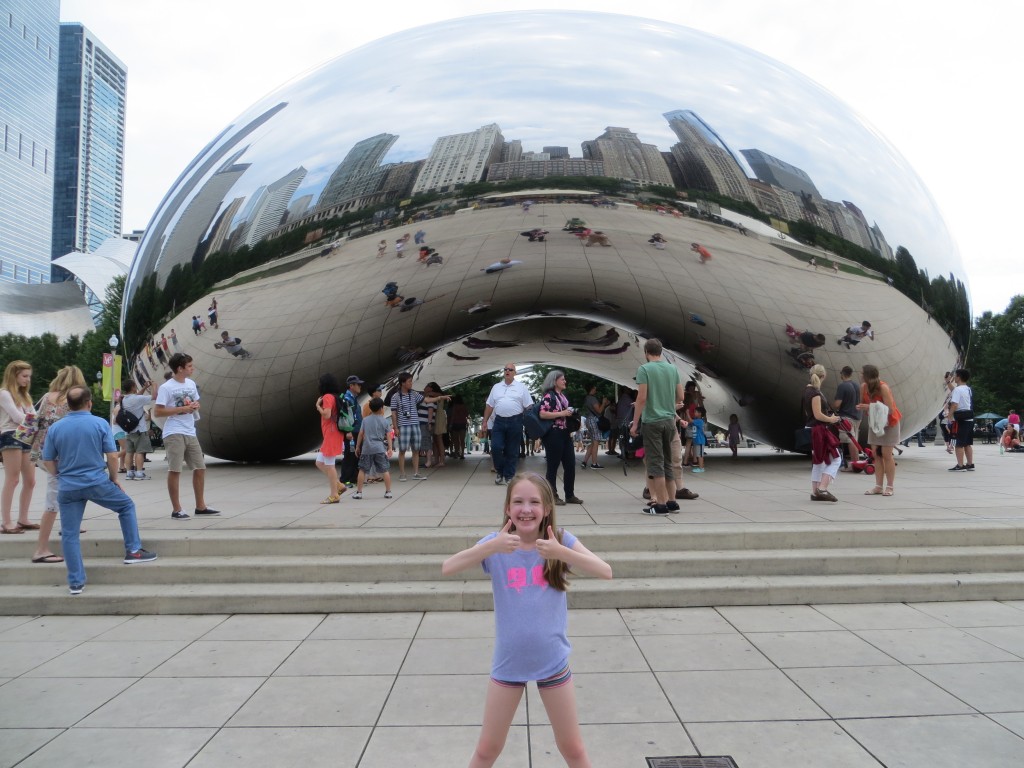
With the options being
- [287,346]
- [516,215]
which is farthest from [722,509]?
[287,346]

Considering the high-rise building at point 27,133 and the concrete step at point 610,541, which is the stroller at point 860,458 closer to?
the concrete step at point 610,541

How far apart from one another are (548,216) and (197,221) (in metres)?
4.77

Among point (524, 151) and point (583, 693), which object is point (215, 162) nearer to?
point (524, 151)

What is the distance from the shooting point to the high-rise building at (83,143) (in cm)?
15300

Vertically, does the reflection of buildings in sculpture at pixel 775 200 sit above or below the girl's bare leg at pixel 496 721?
above

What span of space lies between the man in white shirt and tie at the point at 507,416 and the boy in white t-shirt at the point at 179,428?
2887 mm

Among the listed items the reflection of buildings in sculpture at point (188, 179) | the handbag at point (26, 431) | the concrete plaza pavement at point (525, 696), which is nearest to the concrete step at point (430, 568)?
the concrete plaza pavement at point (525, 696)

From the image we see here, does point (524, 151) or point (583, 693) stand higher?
point (524, 151)

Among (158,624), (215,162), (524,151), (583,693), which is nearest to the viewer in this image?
(583,693)

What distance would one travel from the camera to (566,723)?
2275 mm

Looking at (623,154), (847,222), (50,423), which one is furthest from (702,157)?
(50,423)

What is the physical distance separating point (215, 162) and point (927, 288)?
32.7 feet

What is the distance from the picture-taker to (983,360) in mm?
54500

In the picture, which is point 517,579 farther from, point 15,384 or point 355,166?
point 355,166
